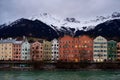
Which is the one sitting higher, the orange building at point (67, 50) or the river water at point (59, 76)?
the orange building at point (67, 50)

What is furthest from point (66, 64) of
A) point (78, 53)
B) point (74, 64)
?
point (78, 53)

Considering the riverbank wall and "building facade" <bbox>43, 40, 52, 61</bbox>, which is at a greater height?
"building facade" <bbox>43, 40, 52, 61</bbox>

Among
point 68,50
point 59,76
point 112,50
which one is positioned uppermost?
point 68,50

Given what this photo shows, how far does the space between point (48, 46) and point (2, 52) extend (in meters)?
16.8

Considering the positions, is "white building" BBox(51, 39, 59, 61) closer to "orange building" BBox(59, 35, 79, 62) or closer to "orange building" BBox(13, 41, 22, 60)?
"orange building" BBox(59, 35, 79, 62)

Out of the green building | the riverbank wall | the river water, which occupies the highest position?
the green building

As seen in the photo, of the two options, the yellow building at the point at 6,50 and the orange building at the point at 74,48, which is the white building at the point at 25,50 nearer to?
the yellow building at the point at 6,50

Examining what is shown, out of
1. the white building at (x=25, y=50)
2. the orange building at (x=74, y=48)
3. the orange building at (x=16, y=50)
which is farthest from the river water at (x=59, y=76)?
the orange building at (x=16, y=50)

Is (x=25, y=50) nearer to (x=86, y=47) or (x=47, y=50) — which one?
(x=47, y=50)

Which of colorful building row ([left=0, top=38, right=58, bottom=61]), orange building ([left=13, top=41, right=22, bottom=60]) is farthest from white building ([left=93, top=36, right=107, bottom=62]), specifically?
orange building ([left=13, top=41, right=22, bottom=60])

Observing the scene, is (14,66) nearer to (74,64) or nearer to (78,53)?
(74,64)

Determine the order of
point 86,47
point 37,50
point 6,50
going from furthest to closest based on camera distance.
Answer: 1. point 6,50
2. point 37,50
3. point 86,47

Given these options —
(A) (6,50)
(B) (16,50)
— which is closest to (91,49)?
(B) (16,50)

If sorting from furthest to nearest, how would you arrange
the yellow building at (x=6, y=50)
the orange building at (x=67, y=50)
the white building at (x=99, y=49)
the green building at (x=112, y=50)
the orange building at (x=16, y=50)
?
the yellow building at (x=6, y=50)
the orange building at (x=16, y=50)
the orange building at (x=67, y=50)
the green building at (x=112, y=50)
the white building at (x=99, y=49)
